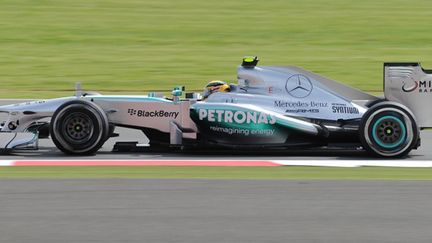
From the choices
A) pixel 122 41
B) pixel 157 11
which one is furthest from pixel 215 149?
pixel 157 11

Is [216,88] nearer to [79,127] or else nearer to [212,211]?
[79,127]

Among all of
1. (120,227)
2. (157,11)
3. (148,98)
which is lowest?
(120,227)

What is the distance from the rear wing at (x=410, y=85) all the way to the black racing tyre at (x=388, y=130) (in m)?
0.25

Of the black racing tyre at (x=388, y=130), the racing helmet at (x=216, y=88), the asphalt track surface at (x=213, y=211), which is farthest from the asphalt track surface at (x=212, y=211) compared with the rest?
the racing helmet at (x=216, y=88)

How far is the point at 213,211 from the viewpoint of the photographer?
684 centimetres

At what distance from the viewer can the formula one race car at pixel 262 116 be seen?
998 centimetres

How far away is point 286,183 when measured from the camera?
26.6 feet

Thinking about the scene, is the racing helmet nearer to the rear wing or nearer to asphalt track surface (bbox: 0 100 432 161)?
asphalt track surface (bbox: 0 100 432 161)

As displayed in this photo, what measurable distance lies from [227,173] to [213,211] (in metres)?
2.02

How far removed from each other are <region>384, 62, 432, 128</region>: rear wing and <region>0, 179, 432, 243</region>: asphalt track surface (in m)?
2.16

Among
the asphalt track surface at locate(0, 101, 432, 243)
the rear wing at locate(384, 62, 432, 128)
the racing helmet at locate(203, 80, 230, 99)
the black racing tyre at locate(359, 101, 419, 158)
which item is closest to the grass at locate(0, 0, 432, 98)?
the racing helmet at locate(203, 80, 230, 99)

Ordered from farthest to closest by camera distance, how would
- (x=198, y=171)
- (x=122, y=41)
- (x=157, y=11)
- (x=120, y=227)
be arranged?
(x=157, y=11)
(x=122, y=41)
(x=198, y=171)
(x=120, y=227)

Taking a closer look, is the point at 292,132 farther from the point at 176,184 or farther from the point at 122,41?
→ the point at 122,41

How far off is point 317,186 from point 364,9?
57.8ft
